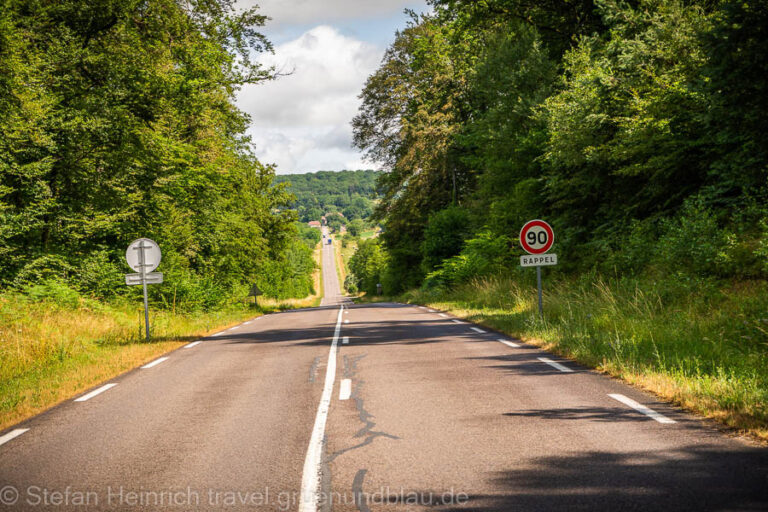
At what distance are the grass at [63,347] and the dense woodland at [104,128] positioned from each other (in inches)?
71.0

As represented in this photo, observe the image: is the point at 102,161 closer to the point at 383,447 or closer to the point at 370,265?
the point at 383,447

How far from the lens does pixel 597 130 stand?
1650cm

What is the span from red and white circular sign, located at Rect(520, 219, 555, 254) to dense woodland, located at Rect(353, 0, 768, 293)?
105 inches

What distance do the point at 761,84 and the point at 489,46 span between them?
18.9 meters

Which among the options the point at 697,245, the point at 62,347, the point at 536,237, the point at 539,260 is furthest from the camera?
the point at 536,237

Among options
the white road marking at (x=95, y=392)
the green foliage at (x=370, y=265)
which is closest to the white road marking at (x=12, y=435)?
the white road marking at (x=95, y=392)

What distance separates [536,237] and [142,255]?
9.94 metres

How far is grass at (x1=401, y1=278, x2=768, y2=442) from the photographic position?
5.54m

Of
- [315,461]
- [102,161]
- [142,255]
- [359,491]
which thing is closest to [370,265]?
[102,161]

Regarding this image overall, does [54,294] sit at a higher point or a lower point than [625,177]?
lower

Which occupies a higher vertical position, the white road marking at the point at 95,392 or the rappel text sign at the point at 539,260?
the rappel text sign at the point at 539,260

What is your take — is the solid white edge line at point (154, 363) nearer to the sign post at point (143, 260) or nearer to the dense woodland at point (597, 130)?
the sign post at point (143, 260)

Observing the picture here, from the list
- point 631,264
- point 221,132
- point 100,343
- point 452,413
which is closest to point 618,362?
point 452,413

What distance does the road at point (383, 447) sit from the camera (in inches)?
146
